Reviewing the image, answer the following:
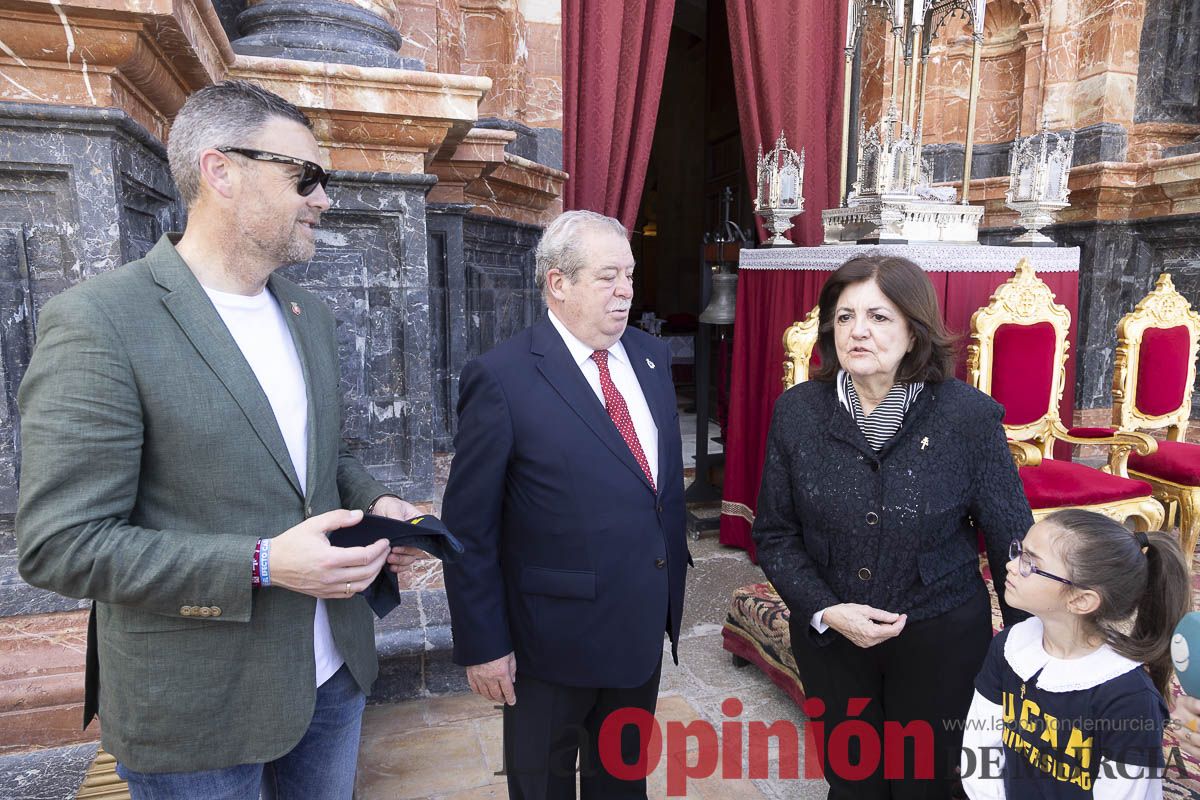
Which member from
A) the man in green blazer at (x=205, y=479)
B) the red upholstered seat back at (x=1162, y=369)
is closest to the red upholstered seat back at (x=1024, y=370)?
the red upholstered seat back at (x=1162, y=369)

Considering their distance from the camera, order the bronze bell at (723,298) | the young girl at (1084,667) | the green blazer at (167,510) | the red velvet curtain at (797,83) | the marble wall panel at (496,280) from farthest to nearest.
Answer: the red velvet curtain at (797,83) < the bronze bell at (723,298) < the marble wall panel at (496,280) < the young girl at (1084,667) < the green blazer at (167,510)

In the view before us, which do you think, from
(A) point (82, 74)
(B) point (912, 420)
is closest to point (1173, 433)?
(B) point (912, 420)

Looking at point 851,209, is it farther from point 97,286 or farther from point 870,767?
point 97,286

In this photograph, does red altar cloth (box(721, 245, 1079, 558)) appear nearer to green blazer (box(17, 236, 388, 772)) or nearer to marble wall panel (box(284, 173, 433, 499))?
marble wall panel (box(284, 173, 433, 499))

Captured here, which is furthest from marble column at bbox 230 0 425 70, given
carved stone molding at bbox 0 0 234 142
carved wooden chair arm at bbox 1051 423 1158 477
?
carved wooden chair arm at bbox 1051 423 1158 477

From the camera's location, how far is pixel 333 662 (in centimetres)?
133

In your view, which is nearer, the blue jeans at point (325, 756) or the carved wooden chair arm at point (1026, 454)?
the blue jeans at point (325, 756)

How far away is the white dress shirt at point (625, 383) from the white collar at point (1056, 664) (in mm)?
763

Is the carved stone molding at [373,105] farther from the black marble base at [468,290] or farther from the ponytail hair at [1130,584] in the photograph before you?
the ponytail hair at [1130,584]

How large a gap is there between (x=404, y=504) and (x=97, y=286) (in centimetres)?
60

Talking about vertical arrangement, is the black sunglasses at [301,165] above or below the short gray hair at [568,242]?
above

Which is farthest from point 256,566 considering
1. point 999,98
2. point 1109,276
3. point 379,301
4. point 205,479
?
point 999,98

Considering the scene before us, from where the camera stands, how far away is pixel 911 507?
155 centimetres

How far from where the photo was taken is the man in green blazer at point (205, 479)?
3.33ft
